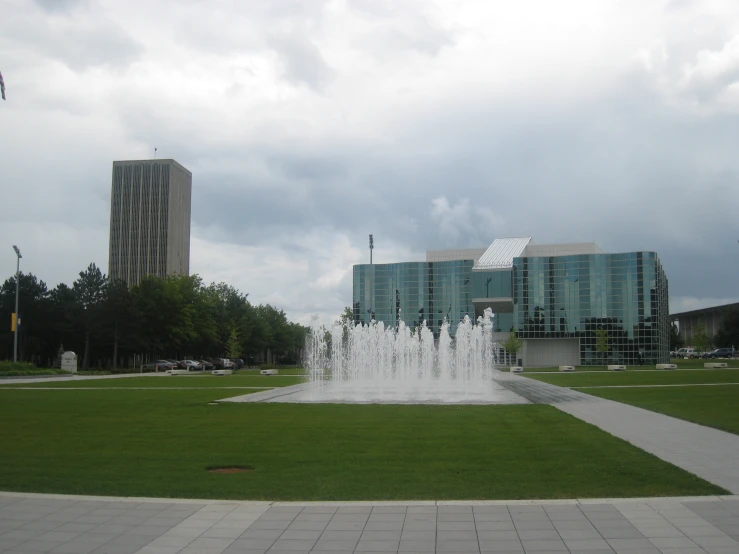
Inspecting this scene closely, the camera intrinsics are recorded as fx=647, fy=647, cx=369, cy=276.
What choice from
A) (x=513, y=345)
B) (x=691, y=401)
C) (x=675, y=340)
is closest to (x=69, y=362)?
(x=513, y=345)

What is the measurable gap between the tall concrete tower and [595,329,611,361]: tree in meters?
103

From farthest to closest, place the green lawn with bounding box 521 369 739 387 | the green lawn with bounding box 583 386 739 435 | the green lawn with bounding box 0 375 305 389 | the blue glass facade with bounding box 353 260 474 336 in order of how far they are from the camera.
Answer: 1. the blue glass facade with bounding box 353 260 474 336
2. the green lawn with bounding box 0 375 305 389
3. the green lawn with bounding box 521 369 739 387
4. the green lawn with bounding box 583 386 739 435

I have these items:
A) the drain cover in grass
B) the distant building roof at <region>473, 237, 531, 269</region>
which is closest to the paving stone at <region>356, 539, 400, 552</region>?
the drain cover in grass

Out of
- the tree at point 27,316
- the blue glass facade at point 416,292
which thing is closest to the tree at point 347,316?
the blue glass facade at point 416,292

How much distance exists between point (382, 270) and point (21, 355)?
49401 millimetres

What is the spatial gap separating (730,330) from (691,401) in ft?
311

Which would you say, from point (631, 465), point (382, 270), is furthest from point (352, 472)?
point (382, 270)

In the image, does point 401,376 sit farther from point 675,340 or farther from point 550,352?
point 675,340

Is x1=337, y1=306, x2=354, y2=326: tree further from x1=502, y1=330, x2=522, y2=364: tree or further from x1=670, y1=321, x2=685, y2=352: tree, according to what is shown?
x1=670, y1=321, x2=685, y2=352: tree

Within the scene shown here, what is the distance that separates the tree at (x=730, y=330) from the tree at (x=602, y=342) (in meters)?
38.3

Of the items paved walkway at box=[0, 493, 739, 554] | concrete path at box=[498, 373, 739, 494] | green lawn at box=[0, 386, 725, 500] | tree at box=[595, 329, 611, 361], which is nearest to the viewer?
paved walkway at box=[0, 493, 739, 554]

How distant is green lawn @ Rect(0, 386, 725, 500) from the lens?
30.1 ft

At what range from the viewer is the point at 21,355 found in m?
70.5

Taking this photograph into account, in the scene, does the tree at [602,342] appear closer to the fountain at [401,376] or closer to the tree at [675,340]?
the fountain at [401,376]
